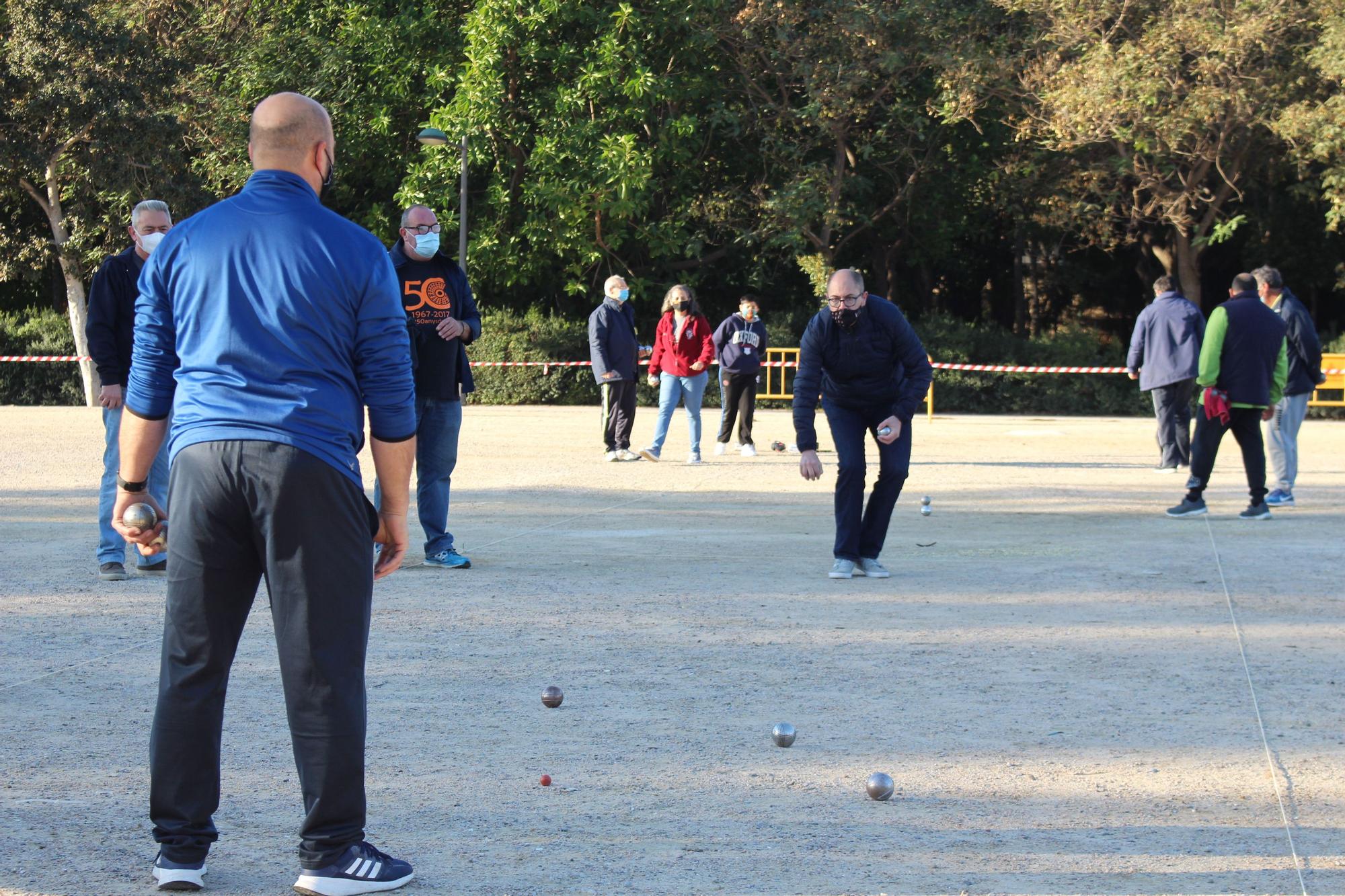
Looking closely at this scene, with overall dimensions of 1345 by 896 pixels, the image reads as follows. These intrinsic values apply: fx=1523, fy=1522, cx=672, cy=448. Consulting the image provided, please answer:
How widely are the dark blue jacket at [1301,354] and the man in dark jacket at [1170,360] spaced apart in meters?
1.67

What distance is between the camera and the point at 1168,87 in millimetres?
25656

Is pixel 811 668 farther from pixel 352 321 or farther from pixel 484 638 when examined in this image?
pixel 352 321

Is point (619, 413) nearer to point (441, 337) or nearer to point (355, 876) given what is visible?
point (441, 337)

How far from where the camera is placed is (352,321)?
12.0 feet

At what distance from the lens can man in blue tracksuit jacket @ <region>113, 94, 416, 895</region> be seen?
3545mm

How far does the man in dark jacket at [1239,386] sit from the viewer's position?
11.1 meters

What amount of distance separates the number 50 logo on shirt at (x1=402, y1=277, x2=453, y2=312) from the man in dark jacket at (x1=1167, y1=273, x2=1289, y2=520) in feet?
18.9

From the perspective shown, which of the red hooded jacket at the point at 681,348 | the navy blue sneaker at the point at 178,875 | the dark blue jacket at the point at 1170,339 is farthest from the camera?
the red hooded jacket at the point at 681,348

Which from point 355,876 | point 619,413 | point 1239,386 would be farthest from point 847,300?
point 619,413

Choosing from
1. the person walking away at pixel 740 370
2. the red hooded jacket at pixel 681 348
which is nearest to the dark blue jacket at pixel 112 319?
the red hooded jacket at pixel 681 348

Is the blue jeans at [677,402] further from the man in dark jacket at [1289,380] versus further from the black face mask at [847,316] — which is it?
the black face mask at [847,316]

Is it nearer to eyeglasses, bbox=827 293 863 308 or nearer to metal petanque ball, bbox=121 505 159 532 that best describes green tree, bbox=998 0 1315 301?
eyeglasses, bbox=827 293 863 308

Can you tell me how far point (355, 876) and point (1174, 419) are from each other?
12413mm

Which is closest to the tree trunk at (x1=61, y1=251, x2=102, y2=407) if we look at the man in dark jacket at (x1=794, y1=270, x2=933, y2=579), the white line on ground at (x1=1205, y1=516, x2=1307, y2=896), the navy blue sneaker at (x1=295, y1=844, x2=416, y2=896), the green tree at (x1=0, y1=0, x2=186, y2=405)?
the green tree at (x1=0, y1=0, x2=186, y2=405)
